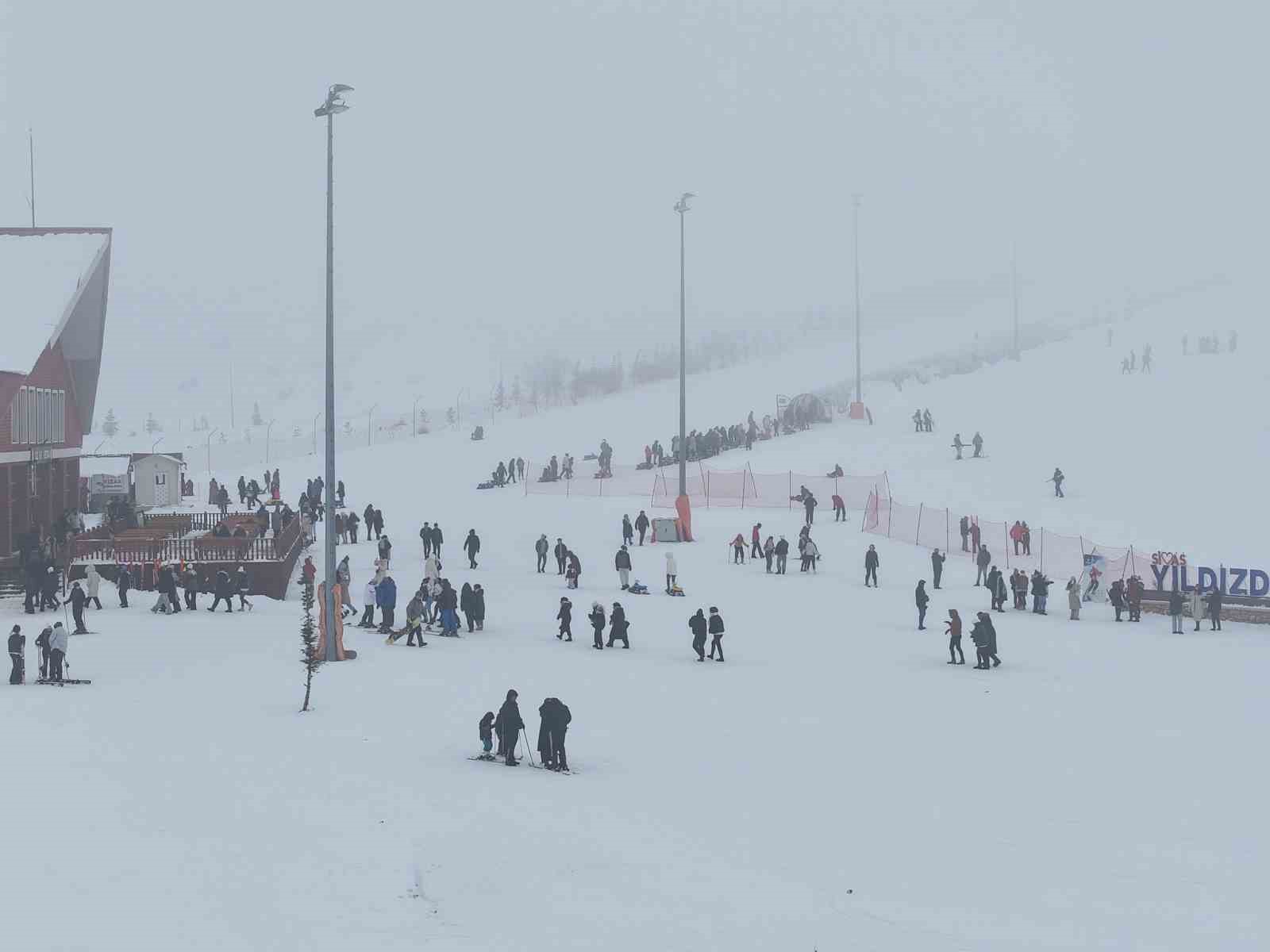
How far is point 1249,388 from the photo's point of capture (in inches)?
2421

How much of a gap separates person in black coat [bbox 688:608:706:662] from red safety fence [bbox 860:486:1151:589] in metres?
12.2

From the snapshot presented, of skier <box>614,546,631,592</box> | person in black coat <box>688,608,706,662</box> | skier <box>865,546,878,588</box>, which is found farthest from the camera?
skier <box>865,546,878,588</box>

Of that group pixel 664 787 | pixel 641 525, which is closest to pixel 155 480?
pixel 641 525

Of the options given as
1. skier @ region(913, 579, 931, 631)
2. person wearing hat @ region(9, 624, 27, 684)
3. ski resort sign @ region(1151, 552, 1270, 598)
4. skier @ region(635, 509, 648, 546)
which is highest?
skier @ region(635, 509, 648, 546)

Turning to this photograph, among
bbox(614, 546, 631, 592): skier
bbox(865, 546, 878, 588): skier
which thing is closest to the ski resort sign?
bbox(865, 546, 878, 588): skier

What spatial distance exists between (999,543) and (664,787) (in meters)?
25.7

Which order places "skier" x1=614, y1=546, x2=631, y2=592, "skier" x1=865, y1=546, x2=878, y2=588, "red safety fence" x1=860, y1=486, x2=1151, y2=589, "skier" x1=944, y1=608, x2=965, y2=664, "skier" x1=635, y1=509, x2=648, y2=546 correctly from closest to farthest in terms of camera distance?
"skier" x1=944, y1=608, x2=965, y2=664, "skier" x1=614, y1=546, x2=631, y2=592, "skier" x1=865, y1=546, x2=878, y2=588, "red safety fence" x1=860, y1=486, x2=1151, y2=589, "skier" x1=635, y1=509, x2=648, y2=546

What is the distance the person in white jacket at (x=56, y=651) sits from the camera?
19.5 m

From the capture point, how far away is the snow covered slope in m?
11.2

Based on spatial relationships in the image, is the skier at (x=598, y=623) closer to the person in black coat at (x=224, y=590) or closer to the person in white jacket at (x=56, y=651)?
the person in black coat at (x=224, y=590)

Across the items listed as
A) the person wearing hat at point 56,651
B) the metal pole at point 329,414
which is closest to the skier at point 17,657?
the person wearing hat at point 56,651

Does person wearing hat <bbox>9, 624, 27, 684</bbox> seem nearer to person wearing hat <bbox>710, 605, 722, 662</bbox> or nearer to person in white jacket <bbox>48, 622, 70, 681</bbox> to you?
person in white jacket <bbox>48, 622, 70, 681</bbox>

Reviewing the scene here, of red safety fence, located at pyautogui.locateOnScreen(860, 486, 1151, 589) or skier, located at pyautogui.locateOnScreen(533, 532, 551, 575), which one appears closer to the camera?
red safety fence, located at pyautogui.locateOnScreen(860, 486, 1151, 589)

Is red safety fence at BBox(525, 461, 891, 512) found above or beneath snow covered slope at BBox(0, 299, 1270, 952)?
above
